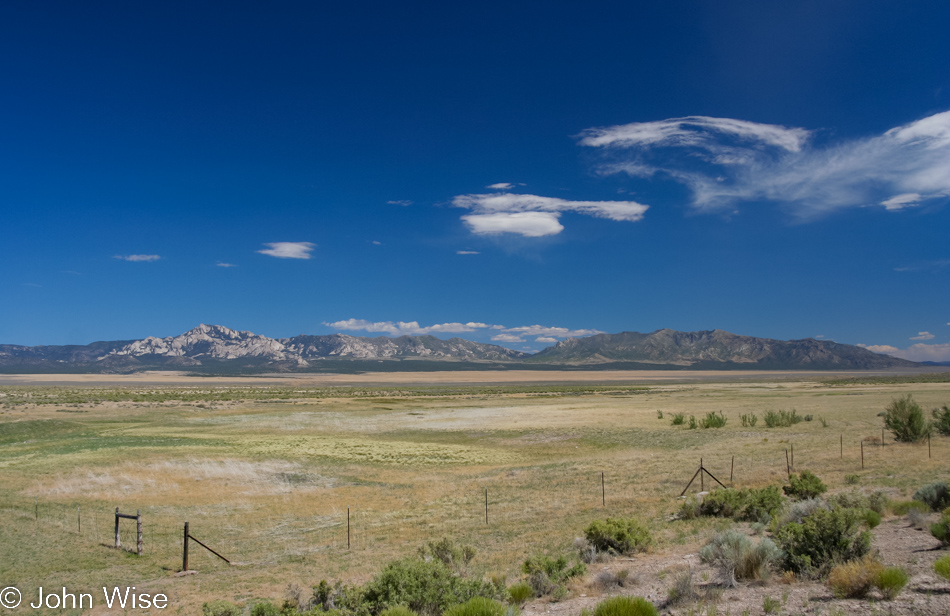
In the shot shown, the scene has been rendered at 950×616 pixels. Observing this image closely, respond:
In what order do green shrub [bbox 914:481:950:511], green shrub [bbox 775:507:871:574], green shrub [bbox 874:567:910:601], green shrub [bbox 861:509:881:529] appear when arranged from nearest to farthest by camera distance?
1. green shrub [bbox 874:567:910:601]
2. green shrub [bbox 775:507:871:574]
3. green shrub [bbox 861:509:881:529]
4. green shrub [bbox 914:481:950:511]

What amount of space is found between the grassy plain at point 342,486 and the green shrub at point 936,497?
14.1 feet

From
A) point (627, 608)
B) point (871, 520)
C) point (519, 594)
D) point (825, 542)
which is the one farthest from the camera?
point (871, 520)

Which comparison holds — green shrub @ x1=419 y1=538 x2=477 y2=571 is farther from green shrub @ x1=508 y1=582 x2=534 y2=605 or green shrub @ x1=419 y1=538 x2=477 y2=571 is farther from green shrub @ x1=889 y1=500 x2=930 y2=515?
green shrub @ x1=889 y1=500 x2=930 y2=515

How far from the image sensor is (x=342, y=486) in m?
30.0

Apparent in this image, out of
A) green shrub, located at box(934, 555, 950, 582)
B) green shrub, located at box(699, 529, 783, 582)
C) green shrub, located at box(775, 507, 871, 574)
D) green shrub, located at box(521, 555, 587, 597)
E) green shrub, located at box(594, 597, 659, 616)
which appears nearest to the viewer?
green shrub, located at box(594, 597, 659, 616)

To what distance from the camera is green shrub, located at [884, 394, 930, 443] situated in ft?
108

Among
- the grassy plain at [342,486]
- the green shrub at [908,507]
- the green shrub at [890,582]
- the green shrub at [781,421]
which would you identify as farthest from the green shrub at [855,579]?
the green shrub at [781,421]

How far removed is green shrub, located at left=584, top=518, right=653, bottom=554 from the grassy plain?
0.83 meters

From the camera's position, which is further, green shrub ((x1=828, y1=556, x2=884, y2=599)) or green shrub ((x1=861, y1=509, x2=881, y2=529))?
green shrub ((x1=861, y1=509, x2=881, y2=529))

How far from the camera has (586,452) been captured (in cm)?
4122

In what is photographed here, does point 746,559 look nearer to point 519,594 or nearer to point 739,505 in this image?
point 519,594

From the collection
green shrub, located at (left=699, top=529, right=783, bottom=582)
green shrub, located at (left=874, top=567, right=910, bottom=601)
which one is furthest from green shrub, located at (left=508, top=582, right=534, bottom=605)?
green shrub, located at (left=874, top=567, right=910, bottom=601)

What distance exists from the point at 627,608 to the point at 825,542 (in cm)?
478

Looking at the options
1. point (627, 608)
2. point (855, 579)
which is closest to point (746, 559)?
point (855, 579)
